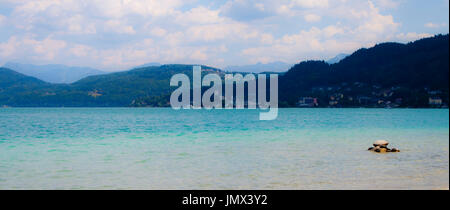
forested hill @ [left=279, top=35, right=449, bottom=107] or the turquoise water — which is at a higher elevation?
forested hill @ [left=279, top=35, right=449, bottom=107]

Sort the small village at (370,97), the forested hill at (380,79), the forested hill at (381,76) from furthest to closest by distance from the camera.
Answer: the small village at (370,97) → the forested hill at (380,79) → the forested hill at (381,76)

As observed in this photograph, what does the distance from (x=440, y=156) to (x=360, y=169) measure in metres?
7.00

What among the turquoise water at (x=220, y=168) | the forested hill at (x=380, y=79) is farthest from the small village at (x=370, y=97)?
the turquoise water at (x=220, y=168)

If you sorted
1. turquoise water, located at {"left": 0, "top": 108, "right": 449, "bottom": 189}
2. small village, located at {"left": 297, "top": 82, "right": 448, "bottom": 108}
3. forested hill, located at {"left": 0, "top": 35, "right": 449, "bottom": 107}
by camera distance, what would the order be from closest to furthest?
turquoise water, located at {"left": 0, "top": 108, "right": 449, "bottom": 189}, forested hill, located at {"left": 0, "top": 35, "right": 449, "bottom": 107}, small village, located at {"left": 297, "top": 82, "right": 448, "bottom": 108}

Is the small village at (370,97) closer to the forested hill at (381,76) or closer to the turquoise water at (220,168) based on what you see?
the forested hill at (381,76)

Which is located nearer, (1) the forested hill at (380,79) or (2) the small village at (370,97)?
(1) the forested hill at (380,79)

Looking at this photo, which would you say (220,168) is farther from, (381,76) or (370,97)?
(370,97)

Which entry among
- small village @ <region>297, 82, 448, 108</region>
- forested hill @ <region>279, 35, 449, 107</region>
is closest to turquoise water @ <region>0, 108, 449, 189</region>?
forested hill @ <region>279, 35, 449, 107</region>

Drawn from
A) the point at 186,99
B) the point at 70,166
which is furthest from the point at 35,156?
the point at 186,99

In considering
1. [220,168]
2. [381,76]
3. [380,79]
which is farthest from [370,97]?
[220,168]

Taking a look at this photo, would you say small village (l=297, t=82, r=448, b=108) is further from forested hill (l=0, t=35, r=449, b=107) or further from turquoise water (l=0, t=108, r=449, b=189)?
turquoise water (l=0, t=108, r=449, b=189)

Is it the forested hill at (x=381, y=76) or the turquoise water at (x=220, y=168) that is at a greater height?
the forested hill at (x=381, y=76)

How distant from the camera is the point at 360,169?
18109 mm
